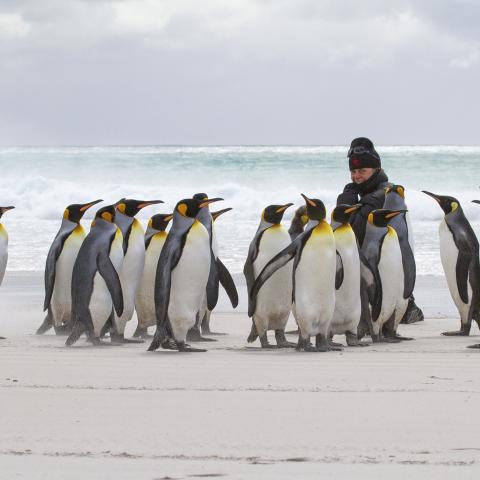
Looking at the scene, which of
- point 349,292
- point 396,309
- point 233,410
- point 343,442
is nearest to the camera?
point 343,442

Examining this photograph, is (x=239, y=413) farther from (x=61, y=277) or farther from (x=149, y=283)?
(x=61, y=277)

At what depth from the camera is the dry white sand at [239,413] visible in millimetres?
3307

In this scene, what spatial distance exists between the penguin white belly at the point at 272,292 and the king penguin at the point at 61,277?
1.33 m

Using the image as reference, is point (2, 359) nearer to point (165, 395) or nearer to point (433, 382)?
point (165, 395)

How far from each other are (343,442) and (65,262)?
390cm

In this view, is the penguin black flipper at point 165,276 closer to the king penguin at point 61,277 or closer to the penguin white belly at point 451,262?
the king penguin at point 61,277

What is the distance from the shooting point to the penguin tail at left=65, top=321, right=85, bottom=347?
6305 mm

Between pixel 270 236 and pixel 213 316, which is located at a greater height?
pixel 270 236

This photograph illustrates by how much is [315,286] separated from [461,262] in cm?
163

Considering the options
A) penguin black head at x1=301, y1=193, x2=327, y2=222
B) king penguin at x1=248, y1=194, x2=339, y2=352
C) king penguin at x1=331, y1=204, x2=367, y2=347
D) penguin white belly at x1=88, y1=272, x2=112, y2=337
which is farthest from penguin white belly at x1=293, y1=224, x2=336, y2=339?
penguin white belly at x1=88, y1=272, x2=112, y2=337

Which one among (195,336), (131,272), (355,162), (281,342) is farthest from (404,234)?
(131,272)

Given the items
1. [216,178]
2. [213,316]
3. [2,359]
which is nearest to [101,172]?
[216,178]

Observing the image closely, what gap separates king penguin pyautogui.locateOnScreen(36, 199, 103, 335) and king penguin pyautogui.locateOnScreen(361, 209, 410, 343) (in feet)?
6.08

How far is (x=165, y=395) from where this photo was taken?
4457 millimetres
